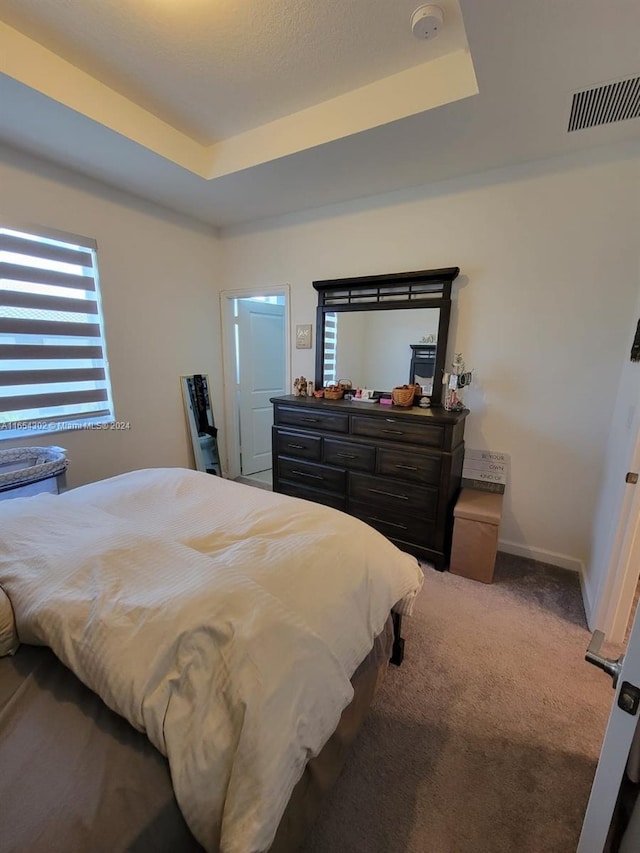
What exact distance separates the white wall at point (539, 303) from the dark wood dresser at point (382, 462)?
1.60 ft

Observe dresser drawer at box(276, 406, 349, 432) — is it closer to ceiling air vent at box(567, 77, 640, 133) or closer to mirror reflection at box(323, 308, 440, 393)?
mirror reflection at box(323, 308, 440, 393)

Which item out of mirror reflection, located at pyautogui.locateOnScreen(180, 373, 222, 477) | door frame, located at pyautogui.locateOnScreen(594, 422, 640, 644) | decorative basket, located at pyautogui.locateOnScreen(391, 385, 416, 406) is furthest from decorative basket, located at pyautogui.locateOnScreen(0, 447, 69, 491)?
door frame, located at pyautogui.locateOnScreen(594, 422, 640, 644)

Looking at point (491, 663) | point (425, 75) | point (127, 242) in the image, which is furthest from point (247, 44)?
point (491, 663)

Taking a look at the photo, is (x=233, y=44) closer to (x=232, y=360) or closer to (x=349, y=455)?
(x=349, y=455)

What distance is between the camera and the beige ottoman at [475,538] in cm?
223

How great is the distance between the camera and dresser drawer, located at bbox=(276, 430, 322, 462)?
2852mm

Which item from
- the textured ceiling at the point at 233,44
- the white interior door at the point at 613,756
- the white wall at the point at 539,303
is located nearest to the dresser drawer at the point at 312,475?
the white wall at the point at 539,303

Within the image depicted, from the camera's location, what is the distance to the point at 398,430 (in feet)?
8.05

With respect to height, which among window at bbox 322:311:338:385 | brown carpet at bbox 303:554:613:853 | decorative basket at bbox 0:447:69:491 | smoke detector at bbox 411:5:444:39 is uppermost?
smoke detector at bbox 411:5:444:39

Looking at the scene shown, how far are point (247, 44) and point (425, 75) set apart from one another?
0.92 meters

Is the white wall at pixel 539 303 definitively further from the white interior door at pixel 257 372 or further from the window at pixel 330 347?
the white interior door at pixel 257 372

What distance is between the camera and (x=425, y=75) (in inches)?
71.4

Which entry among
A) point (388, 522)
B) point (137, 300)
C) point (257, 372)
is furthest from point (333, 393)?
point (137, 300)

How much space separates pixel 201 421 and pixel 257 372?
0.89m
